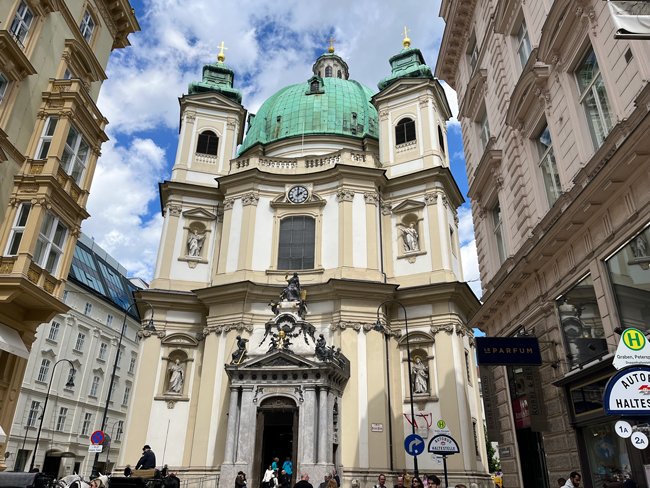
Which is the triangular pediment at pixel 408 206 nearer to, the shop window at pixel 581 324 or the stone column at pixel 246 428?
the stone column at pixel 246 428

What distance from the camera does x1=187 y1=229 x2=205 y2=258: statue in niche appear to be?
99.7 ft

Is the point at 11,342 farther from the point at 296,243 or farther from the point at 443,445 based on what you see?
the point at 296,243

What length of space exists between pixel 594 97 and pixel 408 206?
19.6m

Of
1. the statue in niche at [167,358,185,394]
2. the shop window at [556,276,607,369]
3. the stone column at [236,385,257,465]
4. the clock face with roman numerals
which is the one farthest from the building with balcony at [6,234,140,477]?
the shop window at [556,276,607,369]

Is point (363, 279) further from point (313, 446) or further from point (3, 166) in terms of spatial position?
point (3, 166)

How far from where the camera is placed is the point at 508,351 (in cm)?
1160

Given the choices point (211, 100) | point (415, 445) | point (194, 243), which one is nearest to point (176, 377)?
point (194, 243)

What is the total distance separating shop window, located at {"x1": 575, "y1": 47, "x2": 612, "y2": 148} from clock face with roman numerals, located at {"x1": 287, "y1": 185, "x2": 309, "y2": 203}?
20.5m

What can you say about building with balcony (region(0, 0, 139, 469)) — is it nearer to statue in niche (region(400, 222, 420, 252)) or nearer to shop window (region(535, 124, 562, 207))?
shop window (region(535, 124, 562, 207))

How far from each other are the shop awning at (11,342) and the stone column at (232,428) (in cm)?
838

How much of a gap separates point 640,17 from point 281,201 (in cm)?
2562

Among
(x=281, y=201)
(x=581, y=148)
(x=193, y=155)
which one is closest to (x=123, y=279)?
(x=193, y=155)

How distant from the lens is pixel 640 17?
5.61 m

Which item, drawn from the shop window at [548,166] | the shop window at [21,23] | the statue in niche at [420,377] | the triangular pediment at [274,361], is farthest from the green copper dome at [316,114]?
the shop window at [548,166]
